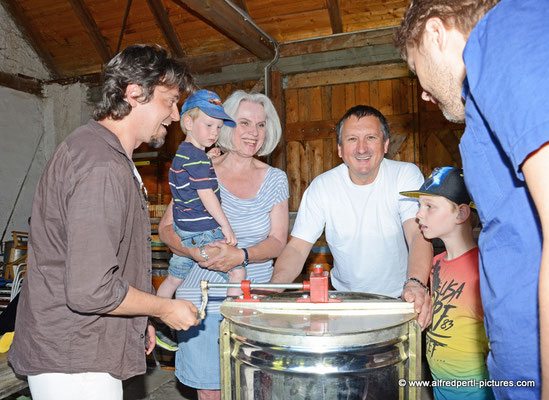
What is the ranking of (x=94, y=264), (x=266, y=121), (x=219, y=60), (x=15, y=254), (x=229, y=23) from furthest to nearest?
(x=219, y=60) → (x=15, y=254) → (x=229, y=23) → (x=266, y=121) → (x=94, y=264)

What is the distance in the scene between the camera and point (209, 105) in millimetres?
2486

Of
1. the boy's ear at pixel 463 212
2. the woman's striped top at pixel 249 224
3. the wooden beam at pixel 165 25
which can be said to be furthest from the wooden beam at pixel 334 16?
the boy's ear at pixel 463 212

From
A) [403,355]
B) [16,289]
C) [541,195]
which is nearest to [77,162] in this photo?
[403,355]

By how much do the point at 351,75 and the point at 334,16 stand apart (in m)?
1.08

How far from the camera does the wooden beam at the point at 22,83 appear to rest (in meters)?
8.84

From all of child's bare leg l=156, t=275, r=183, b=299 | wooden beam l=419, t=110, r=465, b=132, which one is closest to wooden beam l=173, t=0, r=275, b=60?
wooden beam l=419, t=110, r=465, b=132

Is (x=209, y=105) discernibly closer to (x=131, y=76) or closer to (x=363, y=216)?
(x=131, y=76)

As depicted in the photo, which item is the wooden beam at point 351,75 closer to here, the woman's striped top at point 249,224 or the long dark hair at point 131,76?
the woman's striped top at point 249,224

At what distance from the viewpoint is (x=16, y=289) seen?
5.00 m

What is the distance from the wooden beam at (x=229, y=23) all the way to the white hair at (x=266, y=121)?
115 inches

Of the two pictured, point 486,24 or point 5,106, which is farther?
point 5,106

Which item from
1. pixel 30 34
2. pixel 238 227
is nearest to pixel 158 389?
pixel 238 227

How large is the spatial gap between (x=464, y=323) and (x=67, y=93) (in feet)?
31.4

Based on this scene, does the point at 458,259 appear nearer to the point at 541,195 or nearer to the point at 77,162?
the point at 541,195
